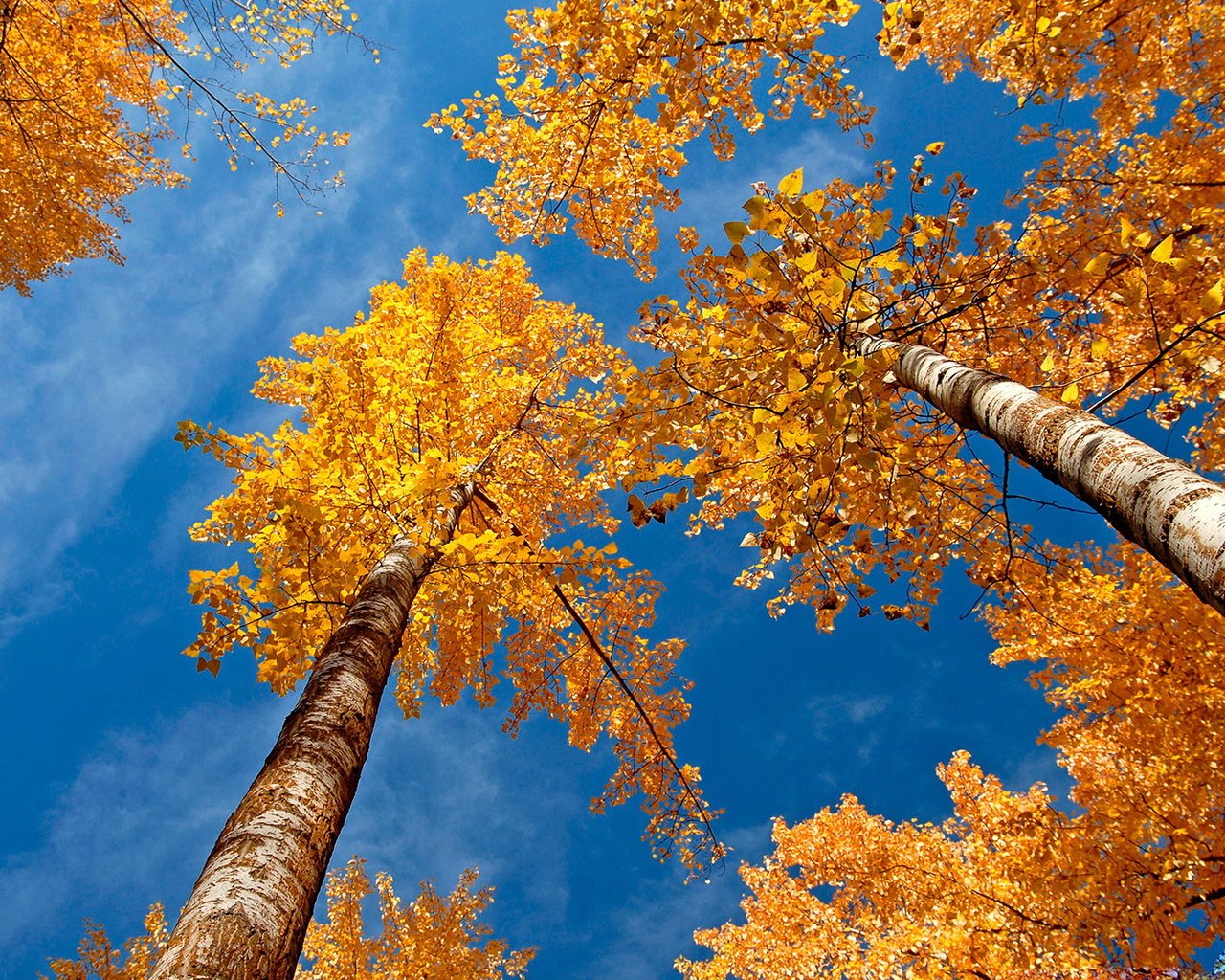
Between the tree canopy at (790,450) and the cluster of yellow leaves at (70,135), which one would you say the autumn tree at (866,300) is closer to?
the tree canopy at (790,450)

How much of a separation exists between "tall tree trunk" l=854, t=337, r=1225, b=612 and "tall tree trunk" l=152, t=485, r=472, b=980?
250 cm

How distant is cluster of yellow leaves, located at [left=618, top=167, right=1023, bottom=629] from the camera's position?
1.88 metres

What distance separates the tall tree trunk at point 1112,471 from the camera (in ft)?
4.94

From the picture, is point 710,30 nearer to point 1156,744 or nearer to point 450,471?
point 450,471

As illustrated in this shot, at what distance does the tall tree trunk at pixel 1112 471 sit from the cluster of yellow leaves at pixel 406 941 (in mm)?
10003

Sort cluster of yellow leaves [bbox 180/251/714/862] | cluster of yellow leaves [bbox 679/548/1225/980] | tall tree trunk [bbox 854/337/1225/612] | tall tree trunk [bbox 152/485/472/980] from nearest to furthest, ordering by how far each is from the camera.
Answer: tall tree trunk [bbox 152/485/472/980], tall tree trunk [bbox 854/337/1225/612], cluster of yellow leaves [bbox 180/251/714/862], cluster of yellow leaves [bbox 679/548/1225/980]

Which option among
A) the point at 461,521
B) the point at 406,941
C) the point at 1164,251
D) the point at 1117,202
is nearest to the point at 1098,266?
the point at 1164,251

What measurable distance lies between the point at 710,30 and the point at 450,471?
8.77 ft

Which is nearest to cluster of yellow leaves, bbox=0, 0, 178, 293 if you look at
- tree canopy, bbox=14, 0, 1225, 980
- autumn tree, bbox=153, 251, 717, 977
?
tree canopy, bbox=14, 0, 1225, 980

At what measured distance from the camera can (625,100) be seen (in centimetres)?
365

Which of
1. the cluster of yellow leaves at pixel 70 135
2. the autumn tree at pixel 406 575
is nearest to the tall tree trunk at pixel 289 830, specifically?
the autumn tree at pixel 406 575

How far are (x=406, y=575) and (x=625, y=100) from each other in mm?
3224

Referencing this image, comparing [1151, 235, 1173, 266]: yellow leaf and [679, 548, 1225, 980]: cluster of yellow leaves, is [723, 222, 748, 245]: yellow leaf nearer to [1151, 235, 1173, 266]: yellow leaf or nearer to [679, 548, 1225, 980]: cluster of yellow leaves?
[1151, 235, 1173, 266]: yellow leaf

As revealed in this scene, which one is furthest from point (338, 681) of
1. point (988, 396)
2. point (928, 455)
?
point (928, 455)
